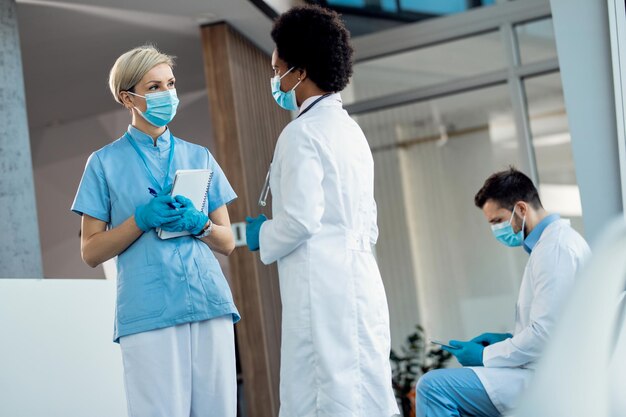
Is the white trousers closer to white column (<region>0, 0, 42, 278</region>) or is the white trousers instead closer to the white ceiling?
white column (<region>0, 0, 42, 278</region>)

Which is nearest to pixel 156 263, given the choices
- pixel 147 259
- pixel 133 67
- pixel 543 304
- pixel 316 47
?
pixel 147 259

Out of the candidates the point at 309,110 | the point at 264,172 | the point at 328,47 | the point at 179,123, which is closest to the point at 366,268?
the point at 309,110

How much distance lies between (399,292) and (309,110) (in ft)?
13.7

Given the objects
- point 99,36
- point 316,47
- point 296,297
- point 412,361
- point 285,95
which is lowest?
point 412,361

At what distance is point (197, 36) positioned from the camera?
6.52 m

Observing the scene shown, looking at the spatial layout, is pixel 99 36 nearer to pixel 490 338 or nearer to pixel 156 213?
pixel 490 338

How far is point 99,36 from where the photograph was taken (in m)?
6.30

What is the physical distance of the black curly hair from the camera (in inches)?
101

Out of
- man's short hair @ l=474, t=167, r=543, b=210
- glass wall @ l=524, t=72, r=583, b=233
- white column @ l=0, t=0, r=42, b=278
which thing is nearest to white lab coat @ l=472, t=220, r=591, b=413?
man's short hair @ l=474, t=167, r=543, b=210

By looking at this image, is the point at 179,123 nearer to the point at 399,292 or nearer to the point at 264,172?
the point at 264,172

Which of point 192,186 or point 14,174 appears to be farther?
point 14,174

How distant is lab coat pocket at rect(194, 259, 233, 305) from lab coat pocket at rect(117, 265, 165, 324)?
0.38 feet

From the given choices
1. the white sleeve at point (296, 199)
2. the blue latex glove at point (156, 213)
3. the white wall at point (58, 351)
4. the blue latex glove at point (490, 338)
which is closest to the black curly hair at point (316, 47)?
the white sleeve at point (296, 199)

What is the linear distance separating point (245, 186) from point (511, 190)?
2.58 meters
